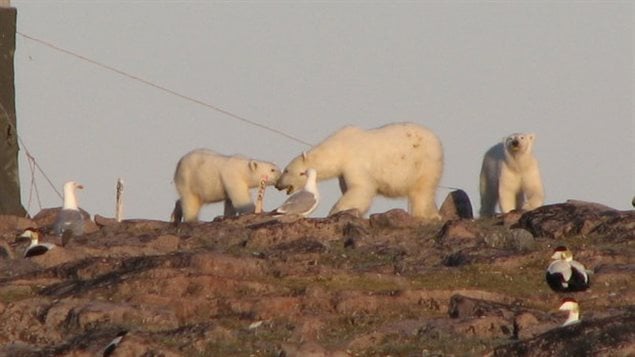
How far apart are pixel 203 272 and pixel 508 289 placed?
3.66m

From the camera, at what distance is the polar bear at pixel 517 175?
39.6 m

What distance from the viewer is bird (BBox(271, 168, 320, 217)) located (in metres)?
38.8

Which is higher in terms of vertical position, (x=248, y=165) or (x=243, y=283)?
(x=248, y=165)

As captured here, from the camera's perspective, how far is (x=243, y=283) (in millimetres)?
27547

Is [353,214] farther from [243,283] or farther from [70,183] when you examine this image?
[243,283]

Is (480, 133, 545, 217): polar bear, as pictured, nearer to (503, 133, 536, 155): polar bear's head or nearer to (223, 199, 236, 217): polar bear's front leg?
(503, 133, 536, 155): polar bear's head

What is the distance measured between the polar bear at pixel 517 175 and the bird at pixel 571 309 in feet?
44.3

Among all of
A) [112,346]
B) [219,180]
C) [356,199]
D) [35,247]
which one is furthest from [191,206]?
[112,346]

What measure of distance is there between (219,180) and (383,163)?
4.63m

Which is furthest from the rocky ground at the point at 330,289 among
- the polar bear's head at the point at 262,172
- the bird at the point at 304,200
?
the polar bear's head at the point at 262,172

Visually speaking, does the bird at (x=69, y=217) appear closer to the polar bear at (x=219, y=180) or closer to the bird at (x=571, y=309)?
the polar bear at (x=219, y=180)

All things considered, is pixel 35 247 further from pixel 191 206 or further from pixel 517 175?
pixel 191 206

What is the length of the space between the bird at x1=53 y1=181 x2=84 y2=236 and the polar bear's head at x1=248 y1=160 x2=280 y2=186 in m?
7.85

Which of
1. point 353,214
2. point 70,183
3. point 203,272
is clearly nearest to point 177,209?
point 70,183
